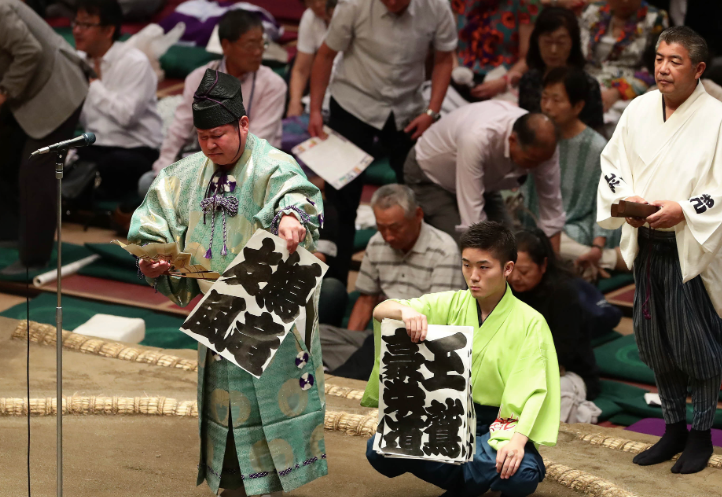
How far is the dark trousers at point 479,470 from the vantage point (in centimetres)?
256

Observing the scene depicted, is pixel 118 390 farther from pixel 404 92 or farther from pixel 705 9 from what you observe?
pixel 705 9

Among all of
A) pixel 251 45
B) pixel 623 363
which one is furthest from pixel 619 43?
pixel 251 45

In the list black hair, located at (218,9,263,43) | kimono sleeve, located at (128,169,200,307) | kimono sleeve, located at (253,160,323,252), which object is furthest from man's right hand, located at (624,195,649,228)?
black hair, located at (218,9,263,43)

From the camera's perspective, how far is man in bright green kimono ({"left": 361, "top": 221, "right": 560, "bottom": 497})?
8.43ft

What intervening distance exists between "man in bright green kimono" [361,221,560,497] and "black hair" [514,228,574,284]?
3.17 feet

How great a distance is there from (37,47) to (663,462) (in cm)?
323

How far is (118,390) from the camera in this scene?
379 cm

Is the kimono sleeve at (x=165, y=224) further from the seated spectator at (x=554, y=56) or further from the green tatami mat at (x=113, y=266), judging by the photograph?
the green tatami mat at (x=113, y=266)

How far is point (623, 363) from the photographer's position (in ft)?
14.0

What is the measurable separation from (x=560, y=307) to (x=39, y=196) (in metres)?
2.63

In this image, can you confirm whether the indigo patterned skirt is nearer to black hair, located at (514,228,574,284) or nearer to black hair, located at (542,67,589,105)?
black hair, located at (514,228,574,284)

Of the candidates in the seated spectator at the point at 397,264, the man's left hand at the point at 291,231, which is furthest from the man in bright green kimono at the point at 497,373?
the seated spectator at the point at 397,264

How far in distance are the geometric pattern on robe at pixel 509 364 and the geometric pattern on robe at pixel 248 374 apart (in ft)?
0.72

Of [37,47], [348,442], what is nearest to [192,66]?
[37,47]
